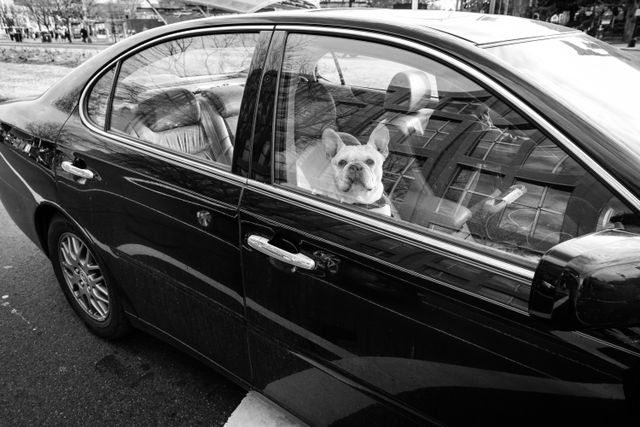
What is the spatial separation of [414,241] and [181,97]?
1565 mm

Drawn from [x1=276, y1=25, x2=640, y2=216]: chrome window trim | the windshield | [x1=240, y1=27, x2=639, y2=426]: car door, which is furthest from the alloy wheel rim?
the windshield

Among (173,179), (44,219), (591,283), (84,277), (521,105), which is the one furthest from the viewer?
(44,219)

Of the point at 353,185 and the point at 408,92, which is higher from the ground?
the point at 408,92

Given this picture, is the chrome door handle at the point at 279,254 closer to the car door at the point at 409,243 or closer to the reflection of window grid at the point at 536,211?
the car door at the point at 409,243

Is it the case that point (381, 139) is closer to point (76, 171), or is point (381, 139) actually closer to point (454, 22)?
point (454, 22)

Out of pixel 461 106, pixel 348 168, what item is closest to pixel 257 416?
pixel 348 168

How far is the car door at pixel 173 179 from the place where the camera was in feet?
6.08

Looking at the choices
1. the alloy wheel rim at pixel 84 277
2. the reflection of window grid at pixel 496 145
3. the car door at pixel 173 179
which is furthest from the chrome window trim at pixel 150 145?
the reflection of window grid at pixel 496 145

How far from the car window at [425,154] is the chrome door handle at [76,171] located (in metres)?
1.08

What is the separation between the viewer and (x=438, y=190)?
1.55m

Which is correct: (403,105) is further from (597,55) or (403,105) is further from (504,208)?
(597,55)

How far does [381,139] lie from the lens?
1.79 m

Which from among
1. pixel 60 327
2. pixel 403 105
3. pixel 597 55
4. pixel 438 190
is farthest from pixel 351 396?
pixel 60 327

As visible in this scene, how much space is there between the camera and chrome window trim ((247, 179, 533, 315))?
4.00 feet
